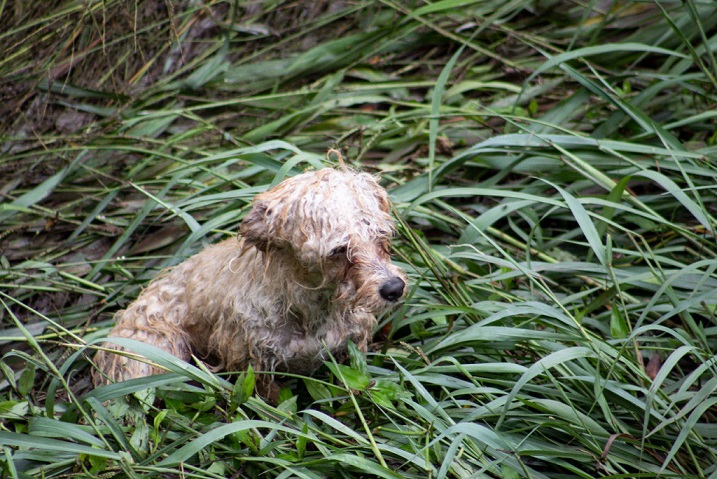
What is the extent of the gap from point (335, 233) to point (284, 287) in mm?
398

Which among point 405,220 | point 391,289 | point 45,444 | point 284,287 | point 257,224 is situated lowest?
point 45,444

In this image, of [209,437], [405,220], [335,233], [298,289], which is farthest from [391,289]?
[405,220]

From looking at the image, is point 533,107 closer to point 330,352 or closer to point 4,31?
point 330,352

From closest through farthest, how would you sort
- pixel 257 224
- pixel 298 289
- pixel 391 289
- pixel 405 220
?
pixel 391 289
pixel 257 224
pixel 298 289
pixel 405 220

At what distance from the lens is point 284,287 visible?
306 cm

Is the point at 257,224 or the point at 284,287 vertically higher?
the point at 257,224

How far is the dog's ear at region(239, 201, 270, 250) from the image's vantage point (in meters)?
2.91

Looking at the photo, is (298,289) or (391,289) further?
(298,289)

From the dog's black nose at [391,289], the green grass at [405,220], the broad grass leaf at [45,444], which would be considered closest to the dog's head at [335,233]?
the dog's black nose at [391,289]

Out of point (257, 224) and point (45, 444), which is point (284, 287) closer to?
point (257, 224)

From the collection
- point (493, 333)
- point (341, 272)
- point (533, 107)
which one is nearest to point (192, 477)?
point (341, 272)

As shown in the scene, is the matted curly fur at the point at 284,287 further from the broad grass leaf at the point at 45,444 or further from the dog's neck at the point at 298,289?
the broad grass leaf at the point at 45,444

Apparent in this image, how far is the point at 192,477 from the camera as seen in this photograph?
2869 millimetres

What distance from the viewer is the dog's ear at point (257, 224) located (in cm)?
291
